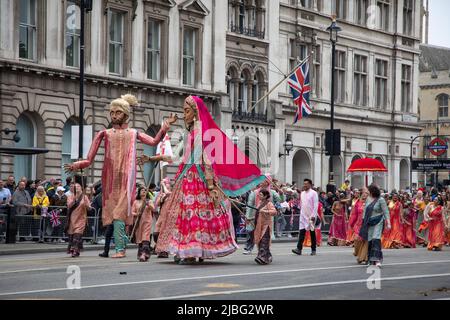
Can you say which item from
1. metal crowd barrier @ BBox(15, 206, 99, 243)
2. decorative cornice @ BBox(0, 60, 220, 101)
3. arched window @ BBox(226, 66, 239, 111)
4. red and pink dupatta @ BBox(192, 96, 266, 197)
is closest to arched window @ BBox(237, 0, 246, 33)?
arched window @ BBox(226, 66, 239, 111)

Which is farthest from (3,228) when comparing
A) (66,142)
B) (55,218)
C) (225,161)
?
(66,142)

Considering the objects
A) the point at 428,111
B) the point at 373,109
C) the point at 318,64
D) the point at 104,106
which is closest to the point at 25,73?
the point at 104,106

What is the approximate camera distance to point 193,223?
18.4m

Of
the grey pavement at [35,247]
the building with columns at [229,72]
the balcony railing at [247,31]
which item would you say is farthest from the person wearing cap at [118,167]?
the balcony railing at [247,31]

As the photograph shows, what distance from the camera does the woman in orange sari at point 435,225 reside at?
29172 mm

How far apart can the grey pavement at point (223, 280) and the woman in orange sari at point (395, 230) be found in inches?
354

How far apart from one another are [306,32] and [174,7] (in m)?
10.7

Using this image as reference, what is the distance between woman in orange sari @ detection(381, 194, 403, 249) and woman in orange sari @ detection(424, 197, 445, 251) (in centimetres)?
76

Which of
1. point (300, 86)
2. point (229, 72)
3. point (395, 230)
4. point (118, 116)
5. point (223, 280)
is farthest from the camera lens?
point (229, 72)

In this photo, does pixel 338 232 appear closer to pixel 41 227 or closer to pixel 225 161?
pixel 41 227

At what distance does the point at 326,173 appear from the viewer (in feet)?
174

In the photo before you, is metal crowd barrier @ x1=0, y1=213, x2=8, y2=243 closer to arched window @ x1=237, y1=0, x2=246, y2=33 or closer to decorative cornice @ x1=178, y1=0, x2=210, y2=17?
decorative cornice @ x1=178, y1=0, x2=210, y2=17

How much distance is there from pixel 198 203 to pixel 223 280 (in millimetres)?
3315

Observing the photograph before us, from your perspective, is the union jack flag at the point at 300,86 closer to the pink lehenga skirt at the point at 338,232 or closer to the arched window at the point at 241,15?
the arched window at the point at 241,15
